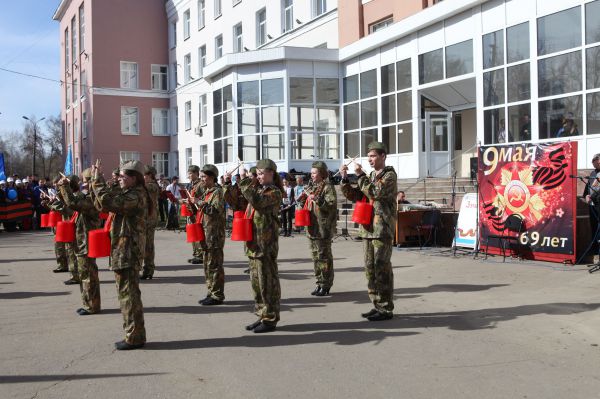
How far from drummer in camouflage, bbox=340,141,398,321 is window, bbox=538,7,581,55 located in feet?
36.2

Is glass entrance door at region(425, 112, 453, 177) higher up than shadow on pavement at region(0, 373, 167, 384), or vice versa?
glass entrance door at region(425, 112, 453, 177)

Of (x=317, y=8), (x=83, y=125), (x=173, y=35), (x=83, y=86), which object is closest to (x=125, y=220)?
(x=317, y=8)

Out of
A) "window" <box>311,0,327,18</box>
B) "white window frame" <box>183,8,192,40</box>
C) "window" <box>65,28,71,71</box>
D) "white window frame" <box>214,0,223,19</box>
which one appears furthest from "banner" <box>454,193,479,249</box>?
"window" <box>65,28,71,71</box>

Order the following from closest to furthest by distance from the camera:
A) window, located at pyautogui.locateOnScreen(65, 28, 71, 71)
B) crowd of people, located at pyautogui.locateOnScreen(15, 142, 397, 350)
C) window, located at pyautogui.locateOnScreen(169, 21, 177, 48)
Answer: crowd of people, located at pyautogui.locateOnScreen(15, 142, 397, 350) < window, located at pyautogui.locateOnScreen(169, 21, 177, 48) < window, located at pyautogui.locateOnScreen(65, 28, 71, 71)

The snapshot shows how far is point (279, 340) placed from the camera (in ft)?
20.4

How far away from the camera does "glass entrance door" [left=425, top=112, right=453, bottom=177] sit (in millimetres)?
21562

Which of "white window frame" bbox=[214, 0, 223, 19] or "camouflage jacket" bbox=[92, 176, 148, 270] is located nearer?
"camouflage jacket" bbox=[92, 176, 148, 270]

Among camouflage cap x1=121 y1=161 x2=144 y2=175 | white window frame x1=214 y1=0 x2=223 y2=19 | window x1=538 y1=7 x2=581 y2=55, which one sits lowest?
camouflage cap x1=121 y1=161 x2=144 y2=175

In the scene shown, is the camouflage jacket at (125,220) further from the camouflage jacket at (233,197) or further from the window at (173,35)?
the window at (173,35)

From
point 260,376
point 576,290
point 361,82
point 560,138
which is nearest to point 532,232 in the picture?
point 576,290

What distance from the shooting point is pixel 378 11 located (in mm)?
23344

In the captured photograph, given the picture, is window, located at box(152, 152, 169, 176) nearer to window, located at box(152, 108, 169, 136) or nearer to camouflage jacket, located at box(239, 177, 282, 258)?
window, located at box(152, 108, 169, 136)

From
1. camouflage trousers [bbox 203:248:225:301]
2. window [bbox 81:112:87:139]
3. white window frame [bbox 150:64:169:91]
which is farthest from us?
window [bbox 81:112:87:139]

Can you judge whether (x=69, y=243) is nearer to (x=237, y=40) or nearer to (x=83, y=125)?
(x=237, y=40)
